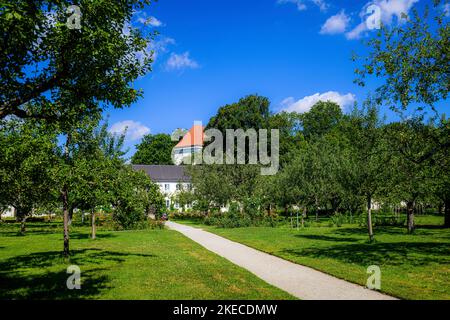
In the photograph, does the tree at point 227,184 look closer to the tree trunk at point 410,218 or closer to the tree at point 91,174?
the tree trunk at point 410,218

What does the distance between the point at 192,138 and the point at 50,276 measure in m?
86.2

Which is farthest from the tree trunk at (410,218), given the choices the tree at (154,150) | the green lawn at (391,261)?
the tree at (154,150)

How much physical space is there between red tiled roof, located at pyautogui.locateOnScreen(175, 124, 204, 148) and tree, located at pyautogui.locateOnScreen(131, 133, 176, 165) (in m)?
3.68

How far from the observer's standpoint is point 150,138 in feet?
342

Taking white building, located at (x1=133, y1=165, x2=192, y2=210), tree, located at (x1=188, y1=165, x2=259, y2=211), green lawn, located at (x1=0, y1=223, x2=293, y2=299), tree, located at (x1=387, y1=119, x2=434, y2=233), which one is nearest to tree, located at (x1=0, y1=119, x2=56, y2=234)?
green lawn, located at (x1=0, y1=223, x2=293, y2=299)

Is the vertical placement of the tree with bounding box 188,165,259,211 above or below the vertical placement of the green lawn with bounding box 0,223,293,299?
above

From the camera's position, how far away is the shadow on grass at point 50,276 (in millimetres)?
10219

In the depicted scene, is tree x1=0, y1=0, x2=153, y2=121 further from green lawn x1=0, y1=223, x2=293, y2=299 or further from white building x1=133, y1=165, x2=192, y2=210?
white building x1=133, y1=165, x2=192, y2=210

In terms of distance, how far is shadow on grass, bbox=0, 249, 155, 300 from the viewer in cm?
1022

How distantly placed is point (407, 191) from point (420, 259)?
520 inches

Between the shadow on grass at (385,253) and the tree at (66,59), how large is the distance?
11.1m

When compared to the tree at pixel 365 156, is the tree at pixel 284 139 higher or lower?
higher

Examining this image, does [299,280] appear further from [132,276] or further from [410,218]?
[410,218]

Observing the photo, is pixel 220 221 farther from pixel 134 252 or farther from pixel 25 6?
pixel 25 6
